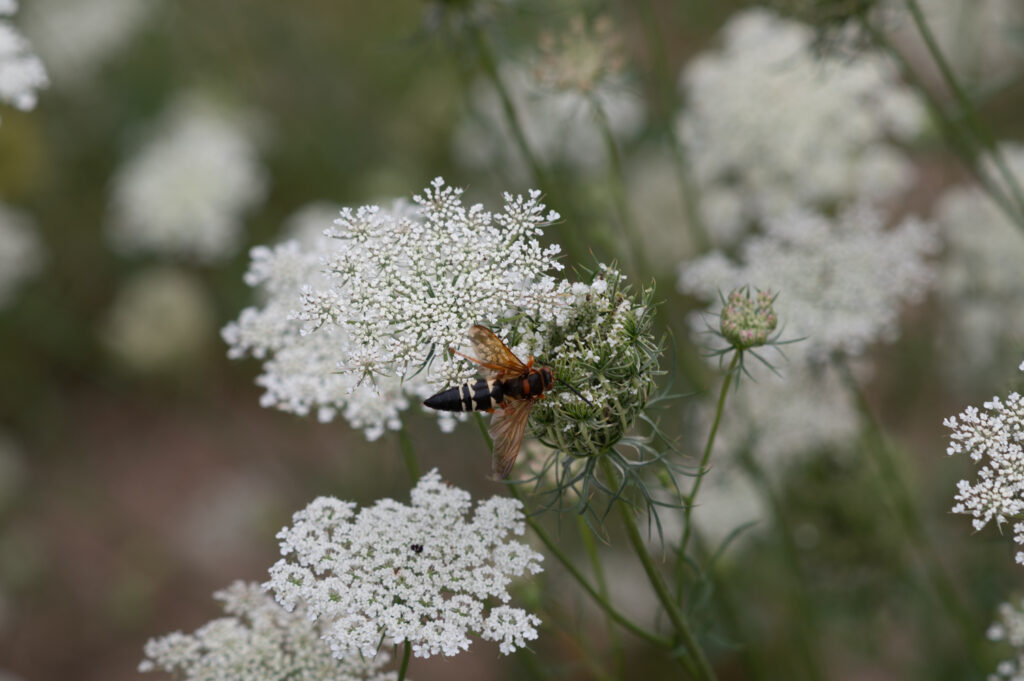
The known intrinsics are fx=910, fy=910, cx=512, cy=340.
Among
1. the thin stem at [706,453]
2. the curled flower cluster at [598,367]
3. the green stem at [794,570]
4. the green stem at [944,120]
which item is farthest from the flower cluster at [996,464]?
the green stem at [944,120]

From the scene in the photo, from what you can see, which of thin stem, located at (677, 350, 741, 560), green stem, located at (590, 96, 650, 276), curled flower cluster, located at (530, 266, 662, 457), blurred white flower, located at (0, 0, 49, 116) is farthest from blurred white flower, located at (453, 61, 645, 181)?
curled flower cluster, located at (530, 266, 662, 457)

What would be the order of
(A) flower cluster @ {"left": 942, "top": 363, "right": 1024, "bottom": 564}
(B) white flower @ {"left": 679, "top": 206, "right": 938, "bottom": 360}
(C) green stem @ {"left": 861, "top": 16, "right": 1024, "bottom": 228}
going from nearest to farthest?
1. (A) flower cluster @ {"left": 942, "top": 363, "right": 1024, "bottom": 564}
2. (C) green stem @ {"left": 861, "top": 16, "right": 1024, "bottom": 228}
3. (B) white flower @ {"left": 679, "top": 206, "right": 938, "bottom": 360}

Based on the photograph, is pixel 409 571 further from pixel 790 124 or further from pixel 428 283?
pixel 790 124

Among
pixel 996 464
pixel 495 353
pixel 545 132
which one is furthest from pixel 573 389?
pixel 545 132

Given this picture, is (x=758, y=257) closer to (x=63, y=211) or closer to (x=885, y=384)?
(x=885, y=384)

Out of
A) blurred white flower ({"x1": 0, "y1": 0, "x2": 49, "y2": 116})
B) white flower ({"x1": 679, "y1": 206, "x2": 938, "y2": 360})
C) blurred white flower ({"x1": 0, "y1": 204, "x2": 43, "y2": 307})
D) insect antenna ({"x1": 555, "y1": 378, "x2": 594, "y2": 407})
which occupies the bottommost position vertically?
insect antenna ({"x1": 555, "y1": 378, "x2": 594, "y2": 407})

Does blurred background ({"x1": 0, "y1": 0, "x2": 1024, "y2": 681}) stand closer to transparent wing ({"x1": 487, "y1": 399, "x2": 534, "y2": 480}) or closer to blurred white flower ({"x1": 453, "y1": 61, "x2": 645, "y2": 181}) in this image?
blurred white flower ({"x1": 453, "y1": 61, "x2": 645, "y2": 181})

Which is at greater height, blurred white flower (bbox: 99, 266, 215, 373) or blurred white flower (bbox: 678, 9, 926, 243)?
blurred white flower (bbox: 99, 266, 215, 373)

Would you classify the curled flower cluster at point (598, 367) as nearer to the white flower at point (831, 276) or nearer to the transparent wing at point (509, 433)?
the transparent wing at point (509, 433)
